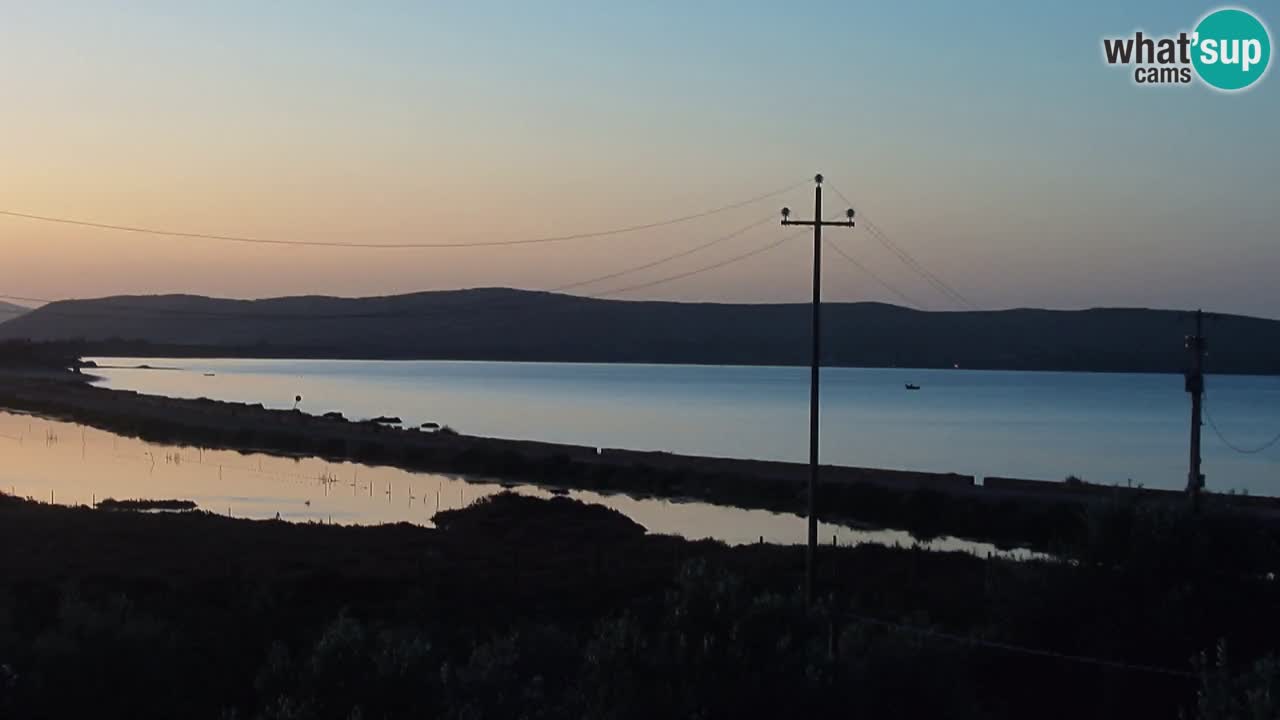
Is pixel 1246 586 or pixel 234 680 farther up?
pixel 1246 586

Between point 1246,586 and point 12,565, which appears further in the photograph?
point 12,565

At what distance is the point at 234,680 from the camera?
48.1ft

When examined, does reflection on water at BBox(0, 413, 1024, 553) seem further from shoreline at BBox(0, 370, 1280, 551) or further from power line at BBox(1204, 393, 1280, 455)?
power line at BBox(1204, 393, 1280, 455)

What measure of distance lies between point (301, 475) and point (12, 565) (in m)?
34.1

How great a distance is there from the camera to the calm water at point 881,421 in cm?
7919

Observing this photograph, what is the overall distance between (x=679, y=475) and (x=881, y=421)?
Result: 64112mm

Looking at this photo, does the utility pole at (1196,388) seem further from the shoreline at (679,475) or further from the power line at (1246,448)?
the power line at (1246,448)

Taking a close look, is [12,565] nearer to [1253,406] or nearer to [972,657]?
[972,657]

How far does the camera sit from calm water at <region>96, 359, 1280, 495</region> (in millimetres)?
79188

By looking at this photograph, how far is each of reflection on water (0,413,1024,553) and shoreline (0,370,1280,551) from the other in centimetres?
158

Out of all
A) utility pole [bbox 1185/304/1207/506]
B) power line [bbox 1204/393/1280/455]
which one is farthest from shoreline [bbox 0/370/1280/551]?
power line [bbox 1204/393/1280/455]

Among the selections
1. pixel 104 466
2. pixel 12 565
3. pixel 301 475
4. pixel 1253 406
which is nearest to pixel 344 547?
pixel 12 565

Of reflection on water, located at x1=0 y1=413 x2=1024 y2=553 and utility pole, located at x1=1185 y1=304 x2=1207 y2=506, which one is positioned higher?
utility pole, located at x1=1185 y1=304 x2=1207 y2=506

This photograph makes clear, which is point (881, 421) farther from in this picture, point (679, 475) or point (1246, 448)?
point (679, 475)
